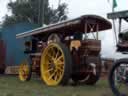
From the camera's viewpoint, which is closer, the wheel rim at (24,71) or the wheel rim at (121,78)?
the wheel rim at (121,78)

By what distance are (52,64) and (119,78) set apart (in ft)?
15.5

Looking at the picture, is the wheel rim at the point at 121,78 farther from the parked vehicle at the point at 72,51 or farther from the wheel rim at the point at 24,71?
the wheel rim at the point at 24,71

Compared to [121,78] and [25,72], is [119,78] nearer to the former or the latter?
[121,78]

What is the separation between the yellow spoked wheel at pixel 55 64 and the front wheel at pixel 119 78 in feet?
11.5

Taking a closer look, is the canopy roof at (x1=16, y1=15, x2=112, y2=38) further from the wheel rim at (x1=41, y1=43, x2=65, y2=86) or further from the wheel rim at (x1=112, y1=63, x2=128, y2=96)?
the wheel rim at (x1=112, y1=63, x2=128, y2=96)

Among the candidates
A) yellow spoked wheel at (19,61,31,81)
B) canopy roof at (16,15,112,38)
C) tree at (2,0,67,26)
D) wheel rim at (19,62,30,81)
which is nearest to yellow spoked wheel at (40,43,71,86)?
canopy roof at (16,15,112,38)

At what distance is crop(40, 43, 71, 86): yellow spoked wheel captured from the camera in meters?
11.9

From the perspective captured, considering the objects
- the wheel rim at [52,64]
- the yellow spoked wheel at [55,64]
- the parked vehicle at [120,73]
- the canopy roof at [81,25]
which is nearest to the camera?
the parked vehicle at [120,73]

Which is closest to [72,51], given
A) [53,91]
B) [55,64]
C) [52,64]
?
[55,64]

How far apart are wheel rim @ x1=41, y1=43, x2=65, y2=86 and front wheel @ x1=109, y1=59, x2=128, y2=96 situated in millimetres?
3685

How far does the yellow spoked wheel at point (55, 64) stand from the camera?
1190 centimetres

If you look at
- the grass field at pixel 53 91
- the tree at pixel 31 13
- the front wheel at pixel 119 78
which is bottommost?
the grass field at pixel 53 91

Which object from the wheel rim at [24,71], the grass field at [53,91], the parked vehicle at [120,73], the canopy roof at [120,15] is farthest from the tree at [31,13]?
the parked vehicle at [120,73]

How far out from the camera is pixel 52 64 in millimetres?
12898
